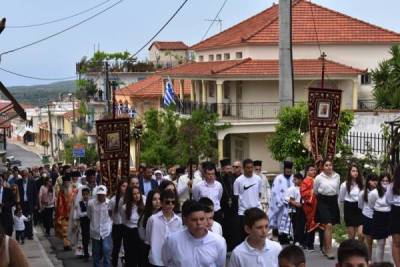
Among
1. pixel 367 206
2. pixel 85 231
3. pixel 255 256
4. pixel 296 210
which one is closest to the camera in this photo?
pixel 255 256

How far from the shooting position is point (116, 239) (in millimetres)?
13391

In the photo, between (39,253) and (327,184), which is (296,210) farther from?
(39,253)

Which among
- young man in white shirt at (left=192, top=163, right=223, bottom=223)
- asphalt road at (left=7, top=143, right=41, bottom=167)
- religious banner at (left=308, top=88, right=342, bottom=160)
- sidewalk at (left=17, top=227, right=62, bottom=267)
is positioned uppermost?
religious banner at (left=308, top=88, right=342, bottom=160)

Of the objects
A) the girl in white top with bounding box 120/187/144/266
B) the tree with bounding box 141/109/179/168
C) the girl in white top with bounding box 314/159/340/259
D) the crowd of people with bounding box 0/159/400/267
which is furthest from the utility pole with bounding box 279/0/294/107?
the tree with bounding box 141/109/179/168

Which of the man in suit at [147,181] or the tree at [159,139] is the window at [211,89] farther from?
the man in suit at [147,181]

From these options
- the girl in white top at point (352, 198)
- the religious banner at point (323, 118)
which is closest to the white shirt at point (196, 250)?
the girl in white top at point (352, 198)

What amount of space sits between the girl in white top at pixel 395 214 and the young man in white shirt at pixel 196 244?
394 cm

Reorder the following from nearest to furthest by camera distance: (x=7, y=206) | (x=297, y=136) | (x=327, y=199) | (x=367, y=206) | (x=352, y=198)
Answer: (x=367, y=206) → (x=352, y=198) → (x=327, y=199) → (x=7, y=206) → (x=297, y=136)

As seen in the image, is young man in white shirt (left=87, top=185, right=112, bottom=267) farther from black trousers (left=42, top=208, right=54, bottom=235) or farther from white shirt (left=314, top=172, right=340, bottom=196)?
black trousers (left=42, top=208, right=54, bottom=235)

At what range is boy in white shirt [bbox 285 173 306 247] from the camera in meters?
14.6

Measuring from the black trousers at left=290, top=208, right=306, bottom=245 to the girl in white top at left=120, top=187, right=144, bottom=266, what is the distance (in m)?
3.55

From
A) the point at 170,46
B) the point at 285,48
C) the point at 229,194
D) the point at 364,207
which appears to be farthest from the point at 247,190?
the point at 170,46

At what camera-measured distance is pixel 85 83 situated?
7506cm

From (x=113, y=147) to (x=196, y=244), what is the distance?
33.0 ft
